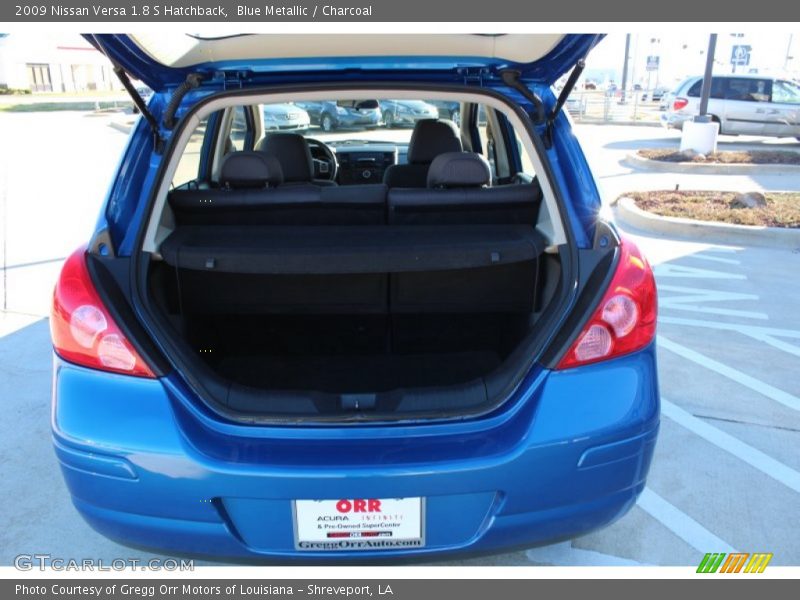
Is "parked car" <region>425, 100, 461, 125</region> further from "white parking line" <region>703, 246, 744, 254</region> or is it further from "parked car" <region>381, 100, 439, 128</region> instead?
"white parking line" <region>703, 246, 744, 254</region>

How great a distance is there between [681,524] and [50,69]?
2381 inches

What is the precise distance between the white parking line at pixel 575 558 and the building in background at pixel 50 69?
4796 cm

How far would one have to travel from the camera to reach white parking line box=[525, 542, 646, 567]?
2.22 m

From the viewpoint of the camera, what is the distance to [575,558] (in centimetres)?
225

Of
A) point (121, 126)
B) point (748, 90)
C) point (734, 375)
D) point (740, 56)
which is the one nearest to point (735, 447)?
point (734, 375)

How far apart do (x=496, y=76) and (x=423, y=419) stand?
118 centimetres

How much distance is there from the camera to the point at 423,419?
181cm

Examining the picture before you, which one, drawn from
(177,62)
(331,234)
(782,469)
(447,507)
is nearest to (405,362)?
(331,234)

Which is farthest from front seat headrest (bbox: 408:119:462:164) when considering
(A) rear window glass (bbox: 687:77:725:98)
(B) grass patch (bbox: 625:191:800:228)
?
(A) rear window glass (bbox: 687:77:725:98)

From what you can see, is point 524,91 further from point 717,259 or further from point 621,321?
point 717,259

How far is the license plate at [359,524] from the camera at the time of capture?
5.50 ft

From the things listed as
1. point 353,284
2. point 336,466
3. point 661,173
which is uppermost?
point 353,284

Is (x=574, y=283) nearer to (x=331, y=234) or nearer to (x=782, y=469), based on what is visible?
(x=331, y=234)

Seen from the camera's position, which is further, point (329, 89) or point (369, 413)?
point (329, 89)
